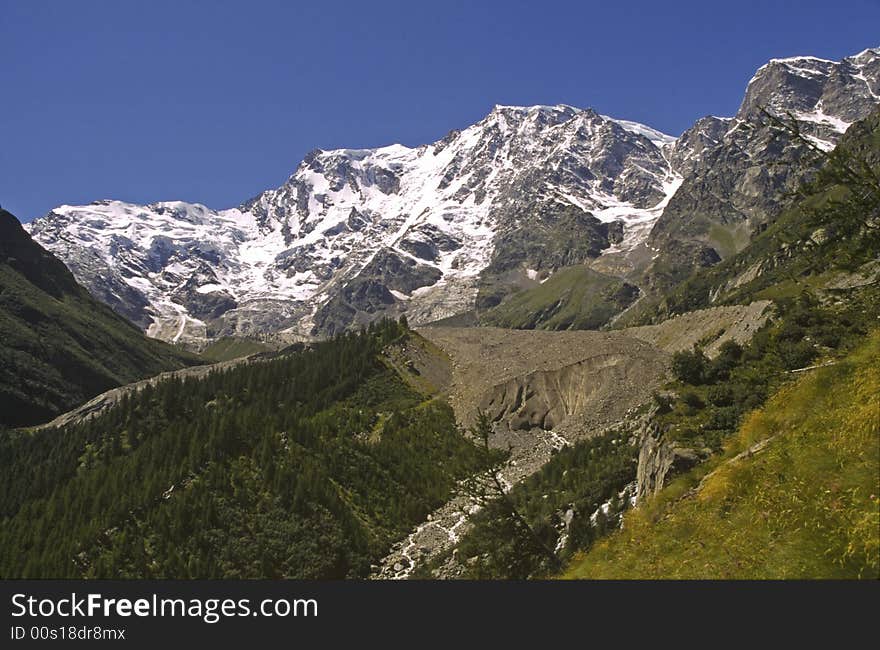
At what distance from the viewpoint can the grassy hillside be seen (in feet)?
69.7

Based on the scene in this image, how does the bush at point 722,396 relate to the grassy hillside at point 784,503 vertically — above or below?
above

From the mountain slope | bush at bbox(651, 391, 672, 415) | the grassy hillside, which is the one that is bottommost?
the grassy hillside

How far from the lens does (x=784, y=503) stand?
79.5 feet

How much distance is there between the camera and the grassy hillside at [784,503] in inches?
837

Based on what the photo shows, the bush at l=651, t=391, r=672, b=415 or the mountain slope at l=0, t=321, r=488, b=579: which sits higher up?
the mountain slope at l=0, t=321, r=488, b=579

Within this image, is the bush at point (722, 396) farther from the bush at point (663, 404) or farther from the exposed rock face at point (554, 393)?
the exposed rock face at point (554, 393)

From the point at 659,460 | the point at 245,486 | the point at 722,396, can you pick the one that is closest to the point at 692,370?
the point at 722,396

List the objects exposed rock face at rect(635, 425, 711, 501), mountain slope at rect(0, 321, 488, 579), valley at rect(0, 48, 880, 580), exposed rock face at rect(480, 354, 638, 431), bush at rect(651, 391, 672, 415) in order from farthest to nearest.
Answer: exposed rock face at rect(480, 354, 638, 431) < mountain slope at rect(0, 321, 488, 579) < bush at rect(651, 391, 672, 415) < exposed rock face at rect(635, 425, 711, 501) < valley at rect(0, 48, 880, 580)

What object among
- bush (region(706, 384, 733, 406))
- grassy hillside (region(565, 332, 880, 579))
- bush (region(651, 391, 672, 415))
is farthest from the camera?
bush (region(651, 391, 672, 415))

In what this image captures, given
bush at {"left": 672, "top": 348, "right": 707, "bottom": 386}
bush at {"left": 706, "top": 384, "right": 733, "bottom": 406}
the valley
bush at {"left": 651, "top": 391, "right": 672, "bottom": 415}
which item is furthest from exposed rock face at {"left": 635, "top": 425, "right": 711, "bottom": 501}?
bush at {"left": 672, "top": 348, "right": 707, "bottom": 386}

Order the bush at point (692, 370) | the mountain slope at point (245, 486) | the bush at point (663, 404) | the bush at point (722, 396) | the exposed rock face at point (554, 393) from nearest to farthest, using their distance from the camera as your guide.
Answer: the bush at point (722, 396) < the bush at point (663, 404) < the bush at point (692, 370) < the mountain slope at point (245, 486) < the exposed rock face at point (554, 393)

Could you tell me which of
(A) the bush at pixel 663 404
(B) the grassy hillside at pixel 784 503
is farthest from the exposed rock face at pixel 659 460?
(B) the grassy hillside at pixel 784 503

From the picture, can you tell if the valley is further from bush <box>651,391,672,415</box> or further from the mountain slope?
the mountain slope

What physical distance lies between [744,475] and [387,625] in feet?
55.3
